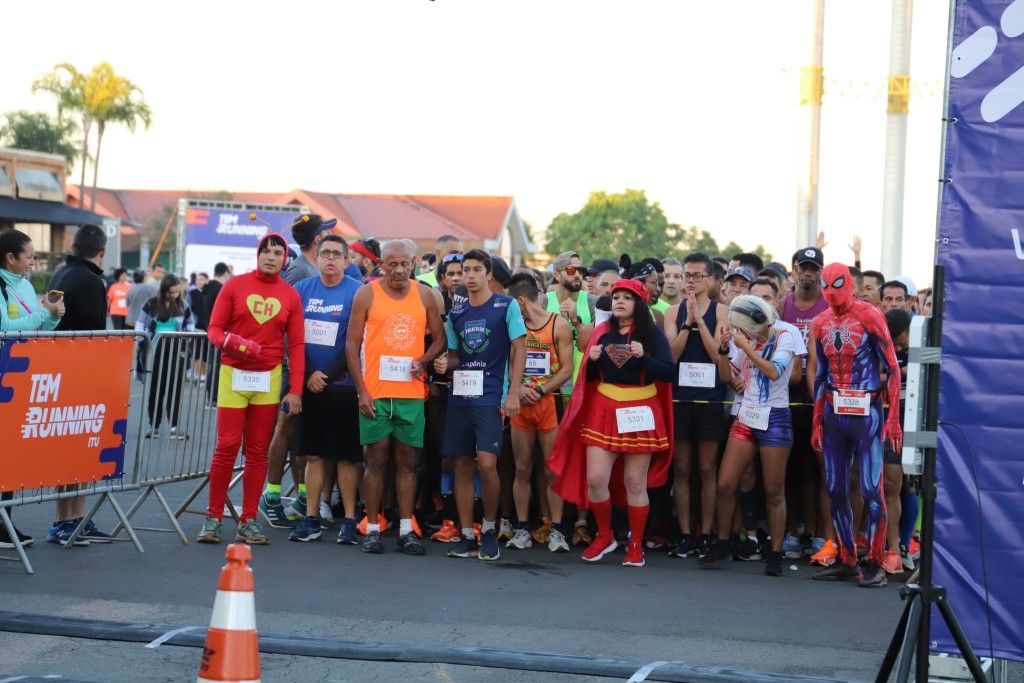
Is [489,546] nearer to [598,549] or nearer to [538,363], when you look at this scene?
[598,549]

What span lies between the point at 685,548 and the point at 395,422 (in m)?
2.38

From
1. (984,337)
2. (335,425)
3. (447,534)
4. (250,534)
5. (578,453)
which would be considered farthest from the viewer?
(447,534)

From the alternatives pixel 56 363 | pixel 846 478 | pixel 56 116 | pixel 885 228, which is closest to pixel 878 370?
pixel 846 478

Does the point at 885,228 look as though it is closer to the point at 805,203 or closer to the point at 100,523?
the point at 805,203

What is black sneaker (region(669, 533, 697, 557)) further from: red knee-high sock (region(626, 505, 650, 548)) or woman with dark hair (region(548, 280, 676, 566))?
red knee-high sock (region(626, 505, 650, 548))

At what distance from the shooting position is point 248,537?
9.74 meters

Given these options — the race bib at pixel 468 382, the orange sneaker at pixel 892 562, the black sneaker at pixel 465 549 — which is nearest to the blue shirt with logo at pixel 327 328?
the race bib at pixel 468 382

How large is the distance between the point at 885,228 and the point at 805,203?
3.20 m

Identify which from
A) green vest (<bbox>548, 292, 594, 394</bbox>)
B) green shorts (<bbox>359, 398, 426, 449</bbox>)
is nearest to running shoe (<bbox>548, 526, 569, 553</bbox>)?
green vest (<bbox>548, 292, 594, 394</bbox>)

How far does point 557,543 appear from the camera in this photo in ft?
33.0

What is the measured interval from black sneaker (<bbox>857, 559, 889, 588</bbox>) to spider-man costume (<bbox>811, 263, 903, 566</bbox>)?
0.21ft

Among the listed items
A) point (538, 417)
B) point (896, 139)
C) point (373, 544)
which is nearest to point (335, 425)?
point (373, 544)

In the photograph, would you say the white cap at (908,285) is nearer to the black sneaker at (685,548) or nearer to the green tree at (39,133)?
the black sneaker at (685,548)

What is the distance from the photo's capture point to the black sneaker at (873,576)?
30.0 feet
